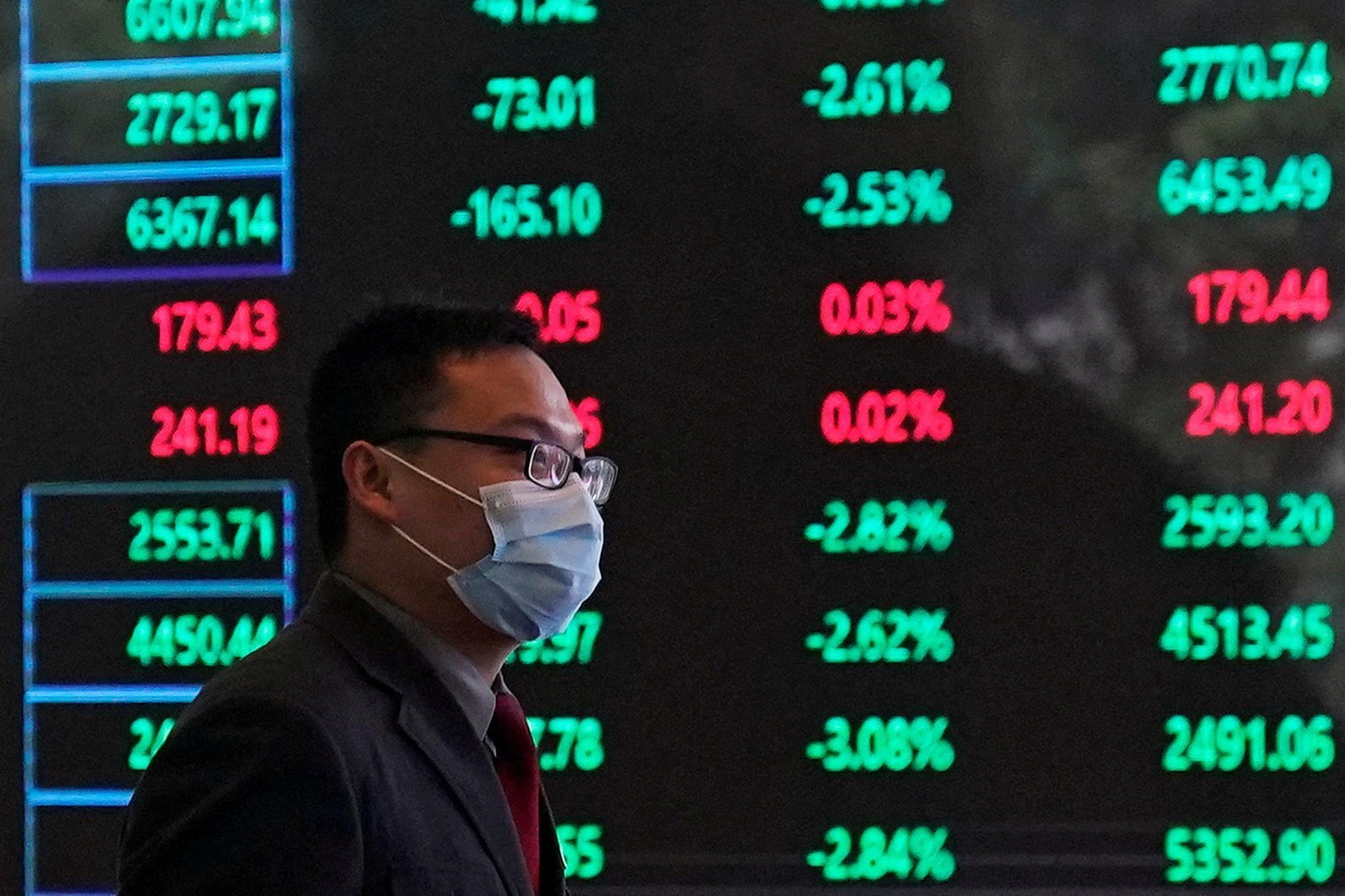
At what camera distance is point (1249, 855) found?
7.73 ft

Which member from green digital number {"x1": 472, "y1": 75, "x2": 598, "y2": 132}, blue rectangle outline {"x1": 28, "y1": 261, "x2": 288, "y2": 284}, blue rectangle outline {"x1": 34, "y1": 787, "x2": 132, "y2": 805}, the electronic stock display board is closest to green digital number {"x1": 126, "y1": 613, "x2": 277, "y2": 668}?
the electronic stock display board

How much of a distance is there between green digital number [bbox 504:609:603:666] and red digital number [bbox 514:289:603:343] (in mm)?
393

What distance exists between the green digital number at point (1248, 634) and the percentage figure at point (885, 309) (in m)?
0.51

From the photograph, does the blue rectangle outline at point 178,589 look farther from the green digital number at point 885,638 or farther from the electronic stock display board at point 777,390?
the green digital number at point 885,638

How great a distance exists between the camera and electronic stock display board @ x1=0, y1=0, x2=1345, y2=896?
94.0 inches

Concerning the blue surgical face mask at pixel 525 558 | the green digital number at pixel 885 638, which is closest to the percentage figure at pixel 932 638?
the green digital number at pixel 885 638

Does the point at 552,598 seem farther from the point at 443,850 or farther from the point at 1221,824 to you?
the point at 1221,824

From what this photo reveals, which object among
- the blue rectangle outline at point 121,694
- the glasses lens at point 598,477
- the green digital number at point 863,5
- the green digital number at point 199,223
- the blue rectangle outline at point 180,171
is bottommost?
the blue rectangle outline at point 121,694

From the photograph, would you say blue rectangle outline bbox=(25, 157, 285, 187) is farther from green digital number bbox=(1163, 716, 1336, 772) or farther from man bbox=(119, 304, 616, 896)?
green digital number bbox=(1163, 716, 1336, 772)

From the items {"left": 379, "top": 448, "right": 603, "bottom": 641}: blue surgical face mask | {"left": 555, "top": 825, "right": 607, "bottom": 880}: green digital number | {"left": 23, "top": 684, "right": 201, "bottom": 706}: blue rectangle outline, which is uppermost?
{"left": 379, "top": 448, "right": 603, "bottom": 641}: blue surgical face mask

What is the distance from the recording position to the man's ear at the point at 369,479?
1.49 metres

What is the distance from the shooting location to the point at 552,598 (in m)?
1.55

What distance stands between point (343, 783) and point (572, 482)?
1.43 ft

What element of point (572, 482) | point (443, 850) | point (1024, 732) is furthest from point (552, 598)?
point (1024, 732)
